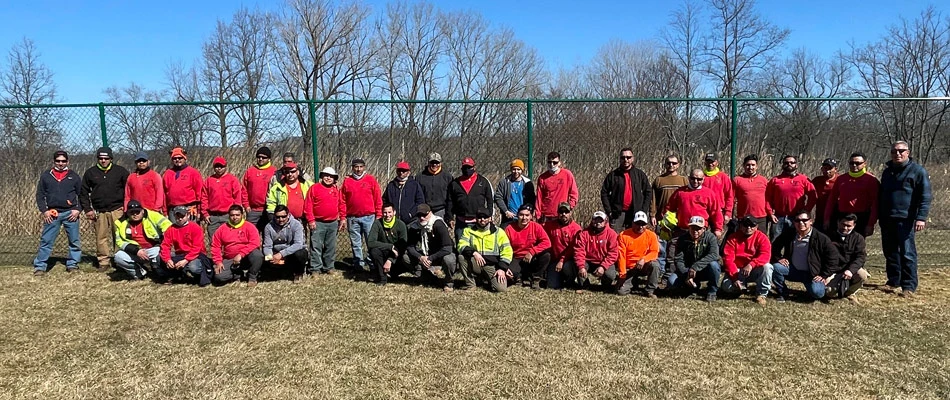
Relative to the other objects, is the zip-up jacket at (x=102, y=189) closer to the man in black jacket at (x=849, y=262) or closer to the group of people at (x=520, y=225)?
the group of people at (x=520, y=225)

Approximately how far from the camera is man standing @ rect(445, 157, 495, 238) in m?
6.95

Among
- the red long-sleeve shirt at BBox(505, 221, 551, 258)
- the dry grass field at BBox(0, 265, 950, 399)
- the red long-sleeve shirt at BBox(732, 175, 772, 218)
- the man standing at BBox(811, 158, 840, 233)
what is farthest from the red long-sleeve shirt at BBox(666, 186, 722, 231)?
the red long-sleeve shirt at BBox(505, 221, 551, 258)

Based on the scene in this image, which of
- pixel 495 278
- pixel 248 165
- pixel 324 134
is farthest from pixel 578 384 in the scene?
pixel 248 165

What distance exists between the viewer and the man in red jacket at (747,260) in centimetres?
578

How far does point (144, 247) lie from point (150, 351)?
2931 millimetres

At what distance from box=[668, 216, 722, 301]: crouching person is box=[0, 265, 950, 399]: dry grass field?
1.00ft

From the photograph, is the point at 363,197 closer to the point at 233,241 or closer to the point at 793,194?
the point at 233,241

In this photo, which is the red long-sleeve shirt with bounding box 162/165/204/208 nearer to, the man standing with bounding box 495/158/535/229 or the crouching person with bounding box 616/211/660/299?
the man standing with bounding box 495/158/535/229

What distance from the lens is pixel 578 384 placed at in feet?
12.5

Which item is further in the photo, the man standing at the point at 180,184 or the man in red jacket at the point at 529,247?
the man standing at the point at 180,184

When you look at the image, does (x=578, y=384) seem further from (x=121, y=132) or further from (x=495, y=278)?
(x=121, y=132)

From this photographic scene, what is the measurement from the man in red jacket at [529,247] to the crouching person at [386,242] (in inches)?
34.0

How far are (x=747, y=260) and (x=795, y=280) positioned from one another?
513 millimetres

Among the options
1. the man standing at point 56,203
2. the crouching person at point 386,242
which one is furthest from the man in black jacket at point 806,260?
the man standing at point 56,203
